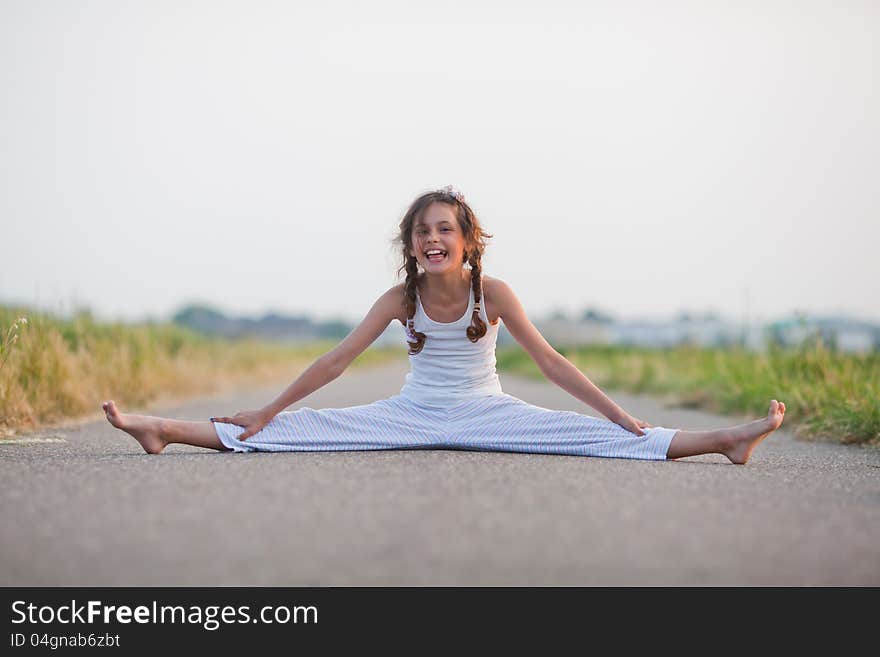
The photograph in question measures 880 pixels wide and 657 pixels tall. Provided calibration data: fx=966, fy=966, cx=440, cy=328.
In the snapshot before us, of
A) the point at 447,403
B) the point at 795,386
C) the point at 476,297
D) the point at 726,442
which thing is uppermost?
the point at 476,297

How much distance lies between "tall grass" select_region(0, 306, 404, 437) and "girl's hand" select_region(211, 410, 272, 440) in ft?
6.11

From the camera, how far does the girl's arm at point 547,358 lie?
15.5ft

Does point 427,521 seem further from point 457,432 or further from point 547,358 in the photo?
point 547,358

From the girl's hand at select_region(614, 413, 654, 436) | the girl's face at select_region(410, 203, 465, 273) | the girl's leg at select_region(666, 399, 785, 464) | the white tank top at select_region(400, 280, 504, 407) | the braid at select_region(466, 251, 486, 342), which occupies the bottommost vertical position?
the girl's leg at select_region(666, 399, 785, 464)

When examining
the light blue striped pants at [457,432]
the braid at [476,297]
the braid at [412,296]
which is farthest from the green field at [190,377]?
the braid at [476,297]

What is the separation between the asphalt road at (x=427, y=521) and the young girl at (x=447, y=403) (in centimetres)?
26

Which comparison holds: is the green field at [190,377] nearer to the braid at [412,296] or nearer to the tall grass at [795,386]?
the tall grass at [795,386]

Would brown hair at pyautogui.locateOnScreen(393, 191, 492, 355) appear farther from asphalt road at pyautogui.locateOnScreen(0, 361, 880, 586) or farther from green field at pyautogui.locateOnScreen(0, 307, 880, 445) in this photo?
green field at pyautogui.locateOnScreen(0, 307, 880, 445)

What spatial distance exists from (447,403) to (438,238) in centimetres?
85

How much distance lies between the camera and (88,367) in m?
8.51

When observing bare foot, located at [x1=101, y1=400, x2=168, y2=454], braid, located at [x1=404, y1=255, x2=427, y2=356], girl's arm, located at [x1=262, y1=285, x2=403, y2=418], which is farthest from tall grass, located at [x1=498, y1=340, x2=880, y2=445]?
bare foot, located at [x1=101, y1=400, x2=168, y2=454]

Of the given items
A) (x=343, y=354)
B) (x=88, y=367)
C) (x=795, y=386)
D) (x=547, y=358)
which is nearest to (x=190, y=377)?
(x=88, y=367)

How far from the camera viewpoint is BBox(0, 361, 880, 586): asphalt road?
2.37 m
